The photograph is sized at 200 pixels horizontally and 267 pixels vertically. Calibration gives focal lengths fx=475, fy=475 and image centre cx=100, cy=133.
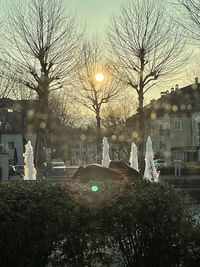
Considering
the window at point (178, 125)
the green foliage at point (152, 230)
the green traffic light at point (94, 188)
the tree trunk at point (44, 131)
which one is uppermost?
the window at point (178, 125)

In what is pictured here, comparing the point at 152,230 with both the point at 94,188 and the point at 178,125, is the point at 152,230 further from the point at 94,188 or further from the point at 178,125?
the point at 178,125

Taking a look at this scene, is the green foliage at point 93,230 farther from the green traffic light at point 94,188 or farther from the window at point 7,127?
the window at point 7,127

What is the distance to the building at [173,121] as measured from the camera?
231 ft

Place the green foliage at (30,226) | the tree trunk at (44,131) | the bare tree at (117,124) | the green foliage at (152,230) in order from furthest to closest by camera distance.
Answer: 1. the bare tree at (117,124)
2. the tree trunk at (44,131)
3. the green foliage at (152,230)
4. the green foliage at (30,226)

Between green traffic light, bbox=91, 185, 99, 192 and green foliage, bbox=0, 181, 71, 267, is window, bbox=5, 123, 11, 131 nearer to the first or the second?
green traffic light, bbox=91, 185, 99, 192

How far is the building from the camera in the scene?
231 ft

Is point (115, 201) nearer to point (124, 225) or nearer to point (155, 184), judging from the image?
point (124, 225)

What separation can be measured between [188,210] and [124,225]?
1188 millimetres

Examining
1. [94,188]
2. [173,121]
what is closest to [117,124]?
[173,121]

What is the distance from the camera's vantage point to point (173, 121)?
242ft

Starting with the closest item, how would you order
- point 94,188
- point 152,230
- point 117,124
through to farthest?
point 152,230 → point 94,188 → point 117,124

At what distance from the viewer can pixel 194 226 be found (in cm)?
607

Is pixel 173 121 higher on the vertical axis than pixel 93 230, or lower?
higher

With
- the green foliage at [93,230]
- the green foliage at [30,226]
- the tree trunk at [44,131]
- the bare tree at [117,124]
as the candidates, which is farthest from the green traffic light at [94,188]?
the bare tree at [117,124]
